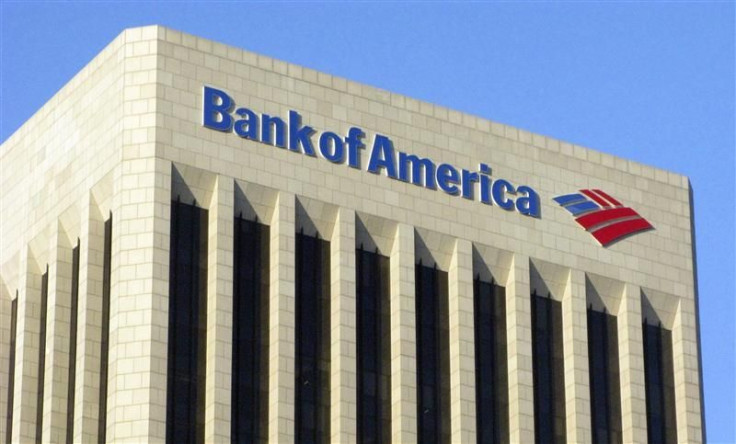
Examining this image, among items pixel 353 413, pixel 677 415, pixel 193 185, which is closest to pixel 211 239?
pixel 193 185

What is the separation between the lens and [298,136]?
136 metres

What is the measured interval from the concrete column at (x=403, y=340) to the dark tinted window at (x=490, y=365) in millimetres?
4392

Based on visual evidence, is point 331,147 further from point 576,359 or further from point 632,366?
point 632,366

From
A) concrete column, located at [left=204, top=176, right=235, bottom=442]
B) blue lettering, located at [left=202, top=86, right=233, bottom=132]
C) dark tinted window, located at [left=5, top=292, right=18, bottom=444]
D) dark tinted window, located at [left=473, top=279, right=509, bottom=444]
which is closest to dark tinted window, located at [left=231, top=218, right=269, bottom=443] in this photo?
concrete column, located at [left=204, top=176, right=235, bottom=442]

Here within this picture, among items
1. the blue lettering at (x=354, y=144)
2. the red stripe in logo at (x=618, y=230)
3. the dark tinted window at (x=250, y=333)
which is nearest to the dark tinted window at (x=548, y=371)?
the red stripe in logo at (x=618, y=230)

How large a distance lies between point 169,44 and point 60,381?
1785 centimetres

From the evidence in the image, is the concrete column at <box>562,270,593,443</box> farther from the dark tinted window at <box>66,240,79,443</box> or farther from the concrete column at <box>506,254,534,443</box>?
the dark tinted window at <box>66,240,79,443</box>

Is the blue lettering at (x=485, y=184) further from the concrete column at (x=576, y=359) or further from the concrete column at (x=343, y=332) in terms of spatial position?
the concrete column at (x=343, y=332)

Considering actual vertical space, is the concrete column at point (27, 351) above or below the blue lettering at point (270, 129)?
below

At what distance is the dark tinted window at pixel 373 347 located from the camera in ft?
436

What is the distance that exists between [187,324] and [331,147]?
530 inches

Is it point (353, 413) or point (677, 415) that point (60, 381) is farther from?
point (677, 415)

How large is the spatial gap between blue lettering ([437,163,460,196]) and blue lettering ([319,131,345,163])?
6157 mm

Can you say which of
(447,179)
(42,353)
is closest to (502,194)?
(447,179)
